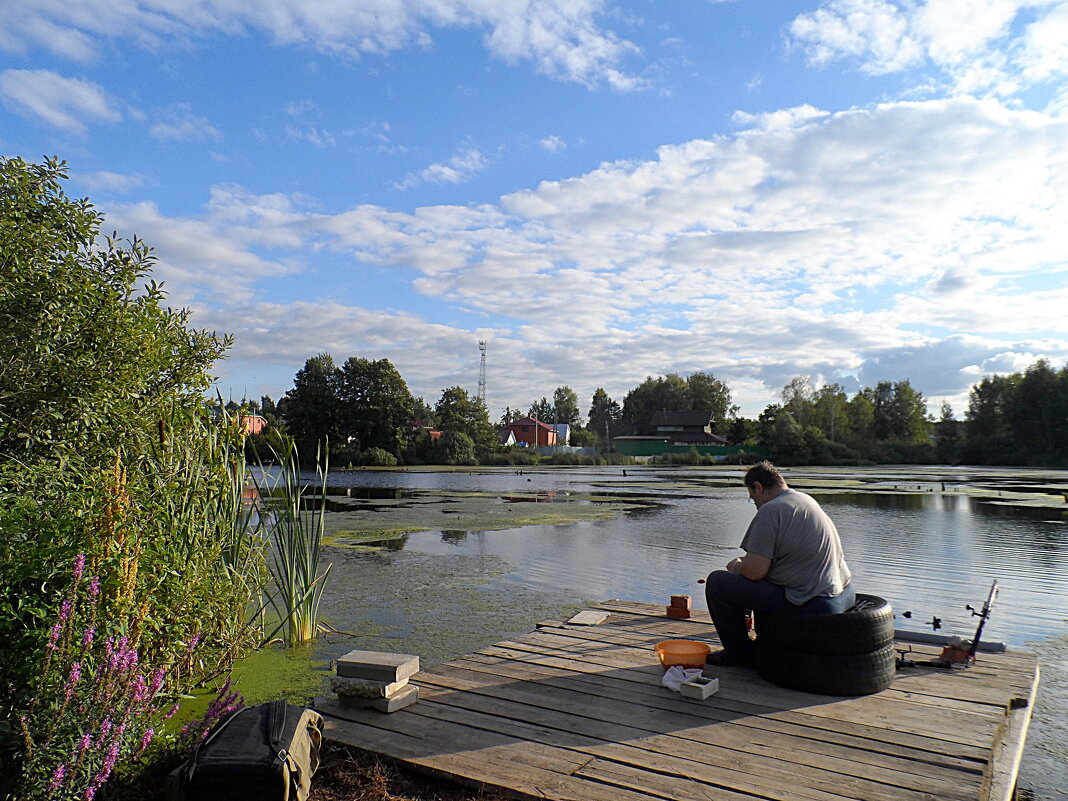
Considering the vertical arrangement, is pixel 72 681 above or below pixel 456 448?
below

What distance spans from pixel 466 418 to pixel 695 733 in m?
60.8

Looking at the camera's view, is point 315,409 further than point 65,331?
Yes

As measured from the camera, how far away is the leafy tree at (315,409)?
57969 millimetres

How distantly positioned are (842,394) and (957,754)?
8457 centimetres

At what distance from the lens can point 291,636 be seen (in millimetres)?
6496

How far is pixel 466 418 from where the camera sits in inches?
2512

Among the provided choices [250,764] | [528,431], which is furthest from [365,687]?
[528,431]

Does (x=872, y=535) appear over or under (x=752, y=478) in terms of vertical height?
under

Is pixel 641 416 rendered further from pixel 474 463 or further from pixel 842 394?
pixel 474 463

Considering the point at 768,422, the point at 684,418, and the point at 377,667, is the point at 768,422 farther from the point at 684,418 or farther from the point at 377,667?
the point at 377,667

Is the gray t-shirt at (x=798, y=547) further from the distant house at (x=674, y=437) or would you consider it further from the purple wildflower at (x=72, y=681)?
the distant house at (x=674, y=437)

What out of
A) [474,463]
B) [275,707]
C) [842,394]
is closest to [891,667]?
[275,707]

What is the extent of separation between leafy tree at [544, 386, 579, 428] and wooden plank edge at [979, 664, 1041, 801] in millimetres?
115915

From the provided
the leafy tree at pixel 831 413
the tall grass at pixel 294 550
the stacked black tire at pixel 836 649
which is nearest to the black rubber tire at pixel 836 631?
the stacked black tire at pixel 836 649
